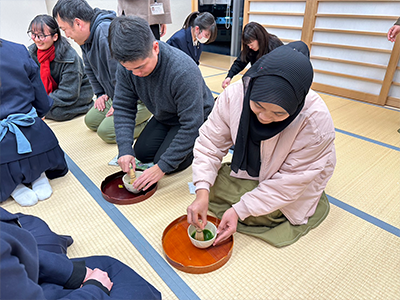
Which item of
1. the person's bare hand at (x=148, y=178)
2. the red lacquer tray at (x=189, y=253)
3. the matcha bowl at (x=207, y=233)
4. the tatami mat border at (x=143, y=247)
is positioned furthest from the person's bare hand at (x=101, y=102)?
the matcha bowl at (x=207, y=233)

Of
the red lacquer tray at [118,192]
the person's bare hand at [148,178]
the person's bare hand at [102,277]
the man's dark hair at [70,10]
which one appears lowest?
the red lacquer tray at [118,192]

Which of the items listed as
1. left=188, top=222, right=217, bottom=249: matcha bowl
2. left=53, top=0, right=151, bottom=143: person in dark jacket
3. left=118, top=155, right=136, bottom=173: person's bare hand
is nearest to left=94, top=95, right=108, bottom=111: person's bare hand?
left=53, top=0, right=151, bottom=143: person in dark jacket

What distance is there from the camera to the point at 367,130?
8.17 feet

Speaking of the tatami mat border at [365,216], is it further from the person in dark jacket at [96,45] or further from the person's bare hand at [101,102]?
the person's bare hand at [101,102]

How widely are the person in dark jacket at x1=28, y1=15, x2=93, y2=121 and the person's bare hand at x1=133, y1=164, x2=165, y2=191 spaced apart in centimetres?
148

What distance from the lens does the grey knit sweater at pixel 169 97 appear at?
5.10 feet

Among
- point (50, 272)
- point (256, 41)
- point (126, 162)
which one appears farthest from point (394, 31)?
point (50, 272)

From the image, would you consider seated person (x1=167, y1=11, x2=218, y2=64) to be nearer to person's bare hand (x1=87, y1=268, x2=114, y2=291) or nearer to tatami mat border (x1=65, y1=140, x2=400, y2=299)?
tatami mat border (x1=65, y1=140, x2=400, y2=299)

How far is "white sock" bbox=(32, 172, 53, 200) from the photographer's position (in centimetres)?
164

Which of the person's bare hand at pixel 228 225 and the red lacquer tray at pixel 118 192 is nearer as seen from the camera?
the person's bare hand at pixel 228 225

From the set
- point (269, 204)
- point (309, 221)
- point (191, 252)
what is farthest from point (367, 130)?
point (191, 252)

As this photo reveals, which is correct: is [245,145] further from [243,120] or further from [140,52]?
[140,52]

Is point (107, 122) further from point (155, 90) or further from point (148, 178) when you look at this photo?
point (148, 178)

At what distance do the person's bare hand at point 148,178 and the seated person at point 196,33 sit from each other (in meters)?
1.58
